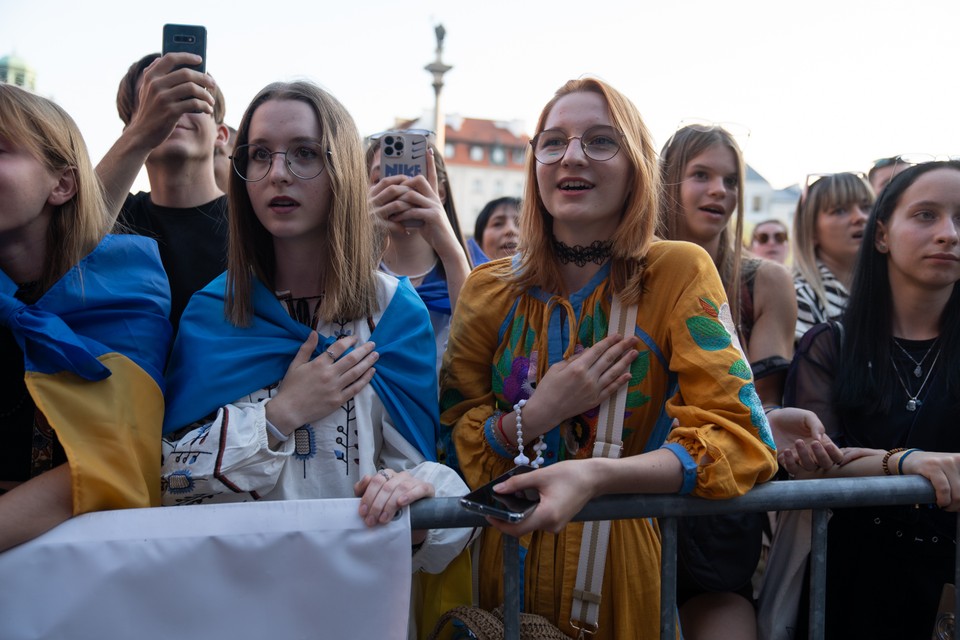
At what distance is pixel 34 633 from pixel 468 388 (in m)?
1.24

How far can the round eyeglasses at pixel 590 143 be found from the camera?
230cm

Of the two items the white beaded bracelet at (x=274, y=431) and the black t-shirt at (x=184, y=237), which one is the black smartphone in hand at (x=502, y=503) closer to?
the white beaded bracelet at (x=274, y=431)

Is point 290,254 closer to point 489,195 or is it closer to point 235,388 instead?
point 235,388

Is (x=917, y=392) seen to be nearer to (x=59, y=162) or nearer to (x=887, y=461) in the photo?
(x=887, y=461)

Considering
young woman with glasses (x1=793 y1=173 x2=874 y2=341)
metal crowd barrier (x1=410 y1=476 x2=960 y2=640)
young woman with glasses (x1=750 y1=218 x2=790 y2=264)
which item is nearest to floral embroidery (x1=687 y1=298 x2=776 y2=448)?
metal crowd barrier (x1=410 y1=476 x2=960 y2=640)

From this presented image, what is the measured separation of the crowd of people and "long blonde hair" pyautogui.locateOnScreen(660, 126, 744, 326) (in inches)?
25.8

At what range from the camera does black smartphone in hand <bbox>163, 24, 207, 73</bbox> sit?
8.64 feet

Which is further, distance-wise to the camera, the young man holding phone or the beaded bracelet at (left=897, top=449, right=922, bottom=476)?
the young man holding phone

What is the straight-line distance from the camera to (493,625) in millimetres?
2047

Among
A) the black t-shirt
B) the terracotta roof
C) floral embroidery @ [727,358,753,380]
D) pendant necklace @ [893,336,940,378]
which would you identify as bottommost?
pendant necklace @ [893,336,940,378]

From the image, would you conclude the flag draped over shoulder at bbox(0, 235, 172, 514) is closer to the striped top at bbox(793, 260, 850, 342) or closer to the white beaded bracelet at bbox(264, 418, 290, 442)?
the white beaded bracelet at bbox(264, 418, 290, 442)

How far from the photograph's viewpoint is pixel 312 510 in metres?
1.95

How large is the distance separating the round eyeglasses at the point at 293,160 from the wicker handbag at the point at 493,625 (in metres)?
1.31

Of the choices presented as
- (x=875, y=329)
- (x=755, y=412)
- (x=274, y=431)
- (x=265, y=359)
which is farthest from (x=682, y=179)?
(x=274, y=431)
